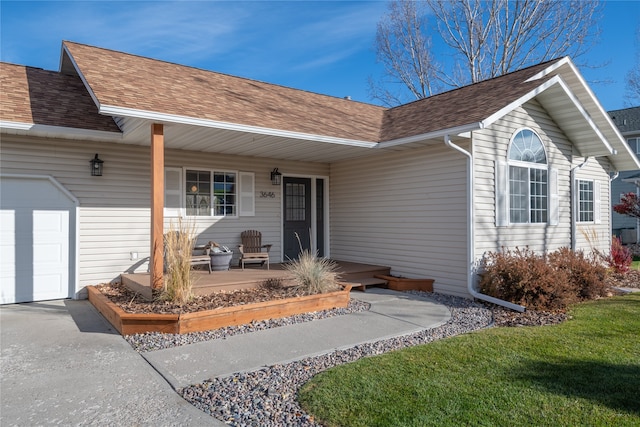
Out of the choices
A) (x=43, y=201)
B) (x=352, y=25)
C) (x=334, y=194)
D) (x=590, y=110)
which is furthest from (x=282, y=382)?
(x=352, y=25)

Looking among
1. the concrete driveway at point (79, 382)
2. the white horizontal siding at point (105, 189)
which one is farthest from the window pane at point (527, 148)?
the concrete driveway at point (79, 382)

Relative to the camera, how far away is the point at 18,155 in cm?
667

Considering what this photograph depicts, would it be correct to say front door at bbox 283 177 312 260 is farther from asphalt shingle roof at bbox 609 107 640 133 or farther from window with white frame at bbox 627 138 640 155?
window with white frame at bbox 627 138 640 155

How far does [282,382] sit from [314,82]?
2062cm

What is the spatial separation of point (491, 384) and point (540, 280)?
11.3 feet

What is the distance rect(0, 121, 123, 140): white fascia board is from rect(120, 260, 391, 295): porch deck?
2.40 m

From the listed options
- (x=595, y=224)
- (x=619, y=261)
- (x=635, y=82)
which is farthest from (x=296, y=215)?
(x=635, y=82)

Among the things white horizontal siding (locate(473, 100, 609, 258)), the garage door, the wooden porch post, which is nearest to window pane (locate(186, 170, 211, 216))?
the garage door

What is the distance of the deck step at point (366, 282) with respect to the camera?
25.6 feet

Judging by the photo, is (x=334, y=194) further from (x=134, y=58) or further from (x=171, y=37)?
(x=171, y=37)

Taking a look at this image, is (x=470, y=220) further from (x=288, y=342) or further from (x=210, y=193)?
(x=210, y=193)

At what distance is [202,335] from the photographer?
4.96 m

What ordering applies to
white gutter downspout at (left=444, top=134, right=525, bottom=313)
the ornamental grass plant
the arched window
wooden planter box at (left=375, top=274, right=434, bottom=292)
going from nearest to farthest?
the ornamental grass plant, white gutter downspout at (left=444, top=134, right=525, bottom=313), wooden planter box at (left=375, top=274, right=434, bottom=292), the arched window

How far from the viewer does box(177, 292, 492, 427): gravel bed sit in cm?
303
